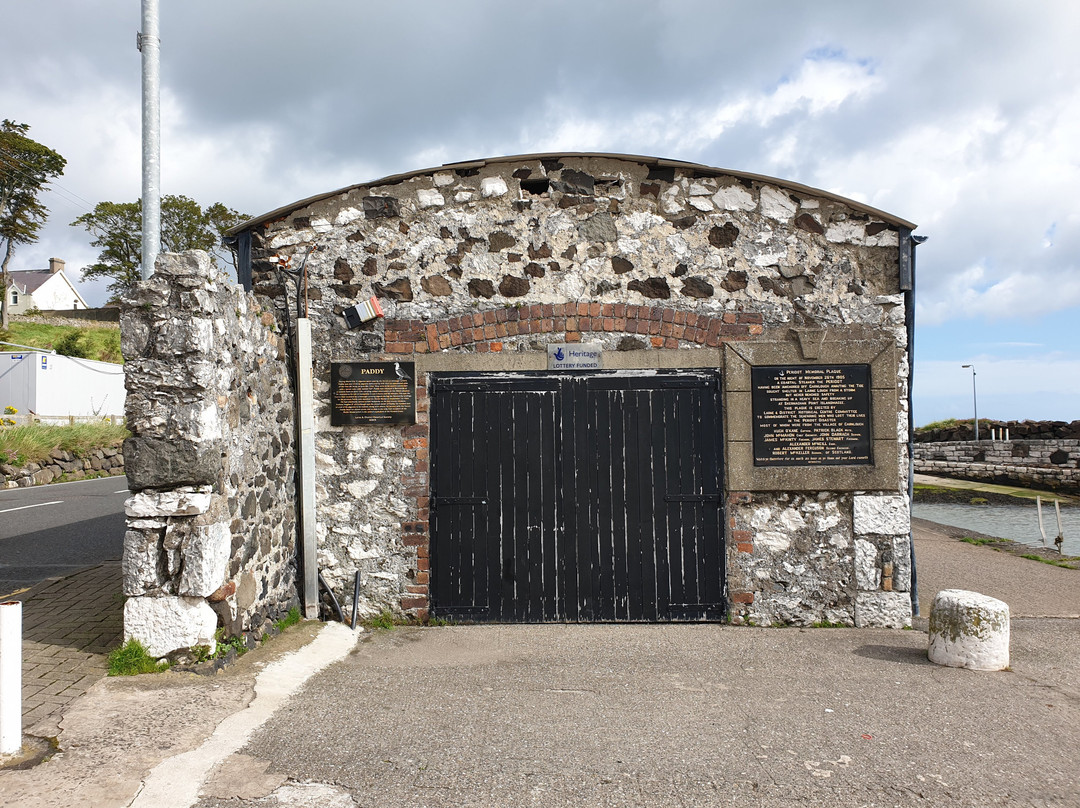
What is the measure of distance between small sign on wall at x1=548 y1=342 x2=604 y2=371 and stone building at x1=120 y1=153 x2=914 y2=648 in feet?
0.06

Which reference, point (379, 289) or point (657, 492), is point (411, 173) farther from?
point (657, 492)

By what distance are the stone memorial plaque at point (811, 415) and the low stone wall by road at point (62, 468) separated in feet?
41.6

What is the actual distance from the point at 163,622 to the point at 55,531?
6.68 m

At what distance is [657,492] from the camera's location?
556 centimetres

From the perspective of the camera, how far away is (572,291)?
562 cm

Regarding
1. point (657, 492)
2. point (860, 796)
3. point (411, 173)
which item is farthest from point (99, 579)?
point (860, 796)

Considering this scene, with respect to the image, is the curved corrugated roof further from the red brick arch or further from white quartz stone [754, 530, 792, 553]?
white quartz stone [754, 530, 792, 553]

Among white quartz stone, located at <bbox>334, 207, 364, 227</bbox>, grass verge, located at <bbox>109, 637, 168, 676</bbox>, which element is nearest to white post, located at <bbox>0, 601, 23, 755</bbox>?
grass verge, located at <bbox>109, 637, 168, 676</bbox>

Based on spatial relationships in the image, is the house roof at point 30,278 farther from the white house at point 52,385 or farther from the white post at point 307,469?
the white post at point 307,469

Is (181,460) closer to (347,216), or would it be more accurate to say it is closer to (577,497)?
(347,216)

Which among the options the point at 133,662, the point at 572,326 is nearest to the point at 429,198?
the point at 572,326

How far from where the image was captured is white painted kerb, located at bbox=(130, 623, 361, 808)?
2879 mm

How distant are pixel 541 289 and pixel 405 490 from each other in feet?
6.53

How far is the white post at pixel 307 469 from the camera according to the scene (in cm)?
546
